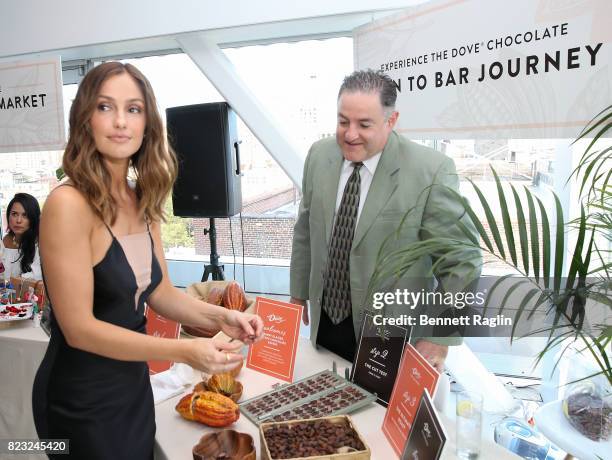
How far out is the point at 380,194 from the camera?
6.31 feet

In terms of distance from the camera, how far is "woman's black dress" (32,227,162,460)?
1202 millimetres

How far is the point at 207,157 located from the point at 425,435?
114 inches

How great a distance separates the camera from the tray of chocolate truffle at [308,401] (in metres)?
1.34

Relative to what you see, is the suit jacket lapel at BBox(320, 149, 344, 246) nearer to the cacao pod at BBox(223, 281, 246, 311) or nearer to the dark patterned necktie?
the dark patterned necktie

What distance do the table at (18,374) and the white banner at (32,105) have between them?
1573 mm

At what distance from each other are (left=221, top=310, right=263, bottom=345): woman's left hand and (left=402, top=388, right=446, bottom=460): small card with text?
20.1 inches

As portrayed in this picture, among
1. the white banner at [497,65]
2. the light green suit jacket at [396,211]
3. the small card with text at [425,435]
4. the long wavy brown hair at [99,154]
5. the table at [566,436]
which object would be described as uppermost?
the white banner at [497,65]

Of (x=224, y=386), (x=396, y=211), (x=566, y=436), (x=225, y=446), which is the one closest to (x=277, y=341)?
(x=224, y=386)

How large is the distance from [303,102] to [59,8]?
1.77 metres

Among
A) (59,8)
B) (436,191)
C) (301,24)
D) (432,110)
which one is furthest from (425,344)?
(59,8)

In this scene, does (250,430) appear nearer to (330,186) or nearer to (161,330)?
(161,330)

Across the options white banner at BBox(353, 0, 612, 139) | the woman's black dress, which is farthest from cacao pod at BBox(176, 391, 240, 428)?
white banner at BBox(353, 0, 612, 139)

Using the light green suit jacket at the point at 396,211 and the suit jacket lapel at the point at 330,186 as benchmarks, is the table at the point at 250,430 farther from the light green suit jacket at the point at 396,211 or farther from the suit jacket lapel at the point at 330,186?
the suit jacket lapel at the point at 330,186

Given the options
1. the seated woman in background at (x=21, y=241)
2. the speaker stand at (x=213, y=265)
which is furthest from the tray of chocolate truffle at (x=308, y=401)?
the speaker stand at (x=213, y=265)
